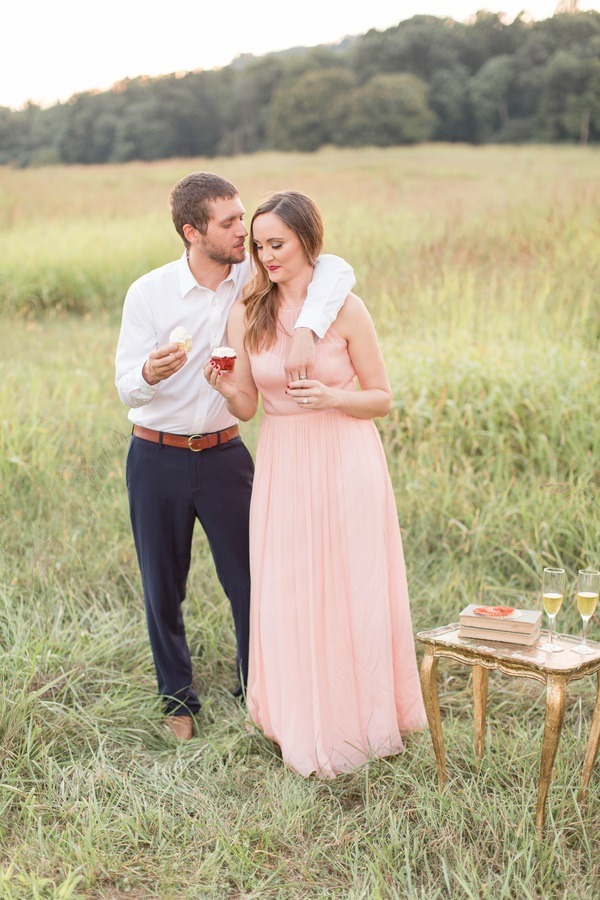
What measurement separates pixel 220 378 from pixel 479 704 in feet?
5.22

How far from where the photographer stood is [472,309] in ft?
22.9

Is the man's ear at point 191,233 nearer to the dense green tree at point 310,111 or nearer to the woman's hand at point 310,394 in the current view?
the woman's hand at point 310,394

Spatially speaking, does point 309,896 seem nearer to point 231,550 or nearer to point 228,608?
point 231,550

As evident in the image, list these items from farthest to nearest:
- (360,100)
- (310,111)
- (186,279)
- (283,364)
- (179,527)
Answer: (310,111), (360,100), (179,527), (186,279), (283,364)

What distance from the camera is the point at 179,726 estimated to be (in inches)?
150

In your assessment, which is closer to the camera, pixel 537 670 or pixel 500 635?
pixel 537 670

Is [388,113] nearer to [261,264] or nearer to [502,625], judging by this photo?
[261,264]

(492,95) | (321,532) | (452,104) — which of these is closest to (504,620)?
(321,532)

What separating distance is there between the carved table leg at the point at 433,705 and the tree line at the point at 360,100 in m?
11.7

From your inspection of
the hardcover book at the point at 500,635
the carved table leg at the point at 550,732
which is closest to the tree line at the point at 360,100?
the hardcover book at the point at 500,635

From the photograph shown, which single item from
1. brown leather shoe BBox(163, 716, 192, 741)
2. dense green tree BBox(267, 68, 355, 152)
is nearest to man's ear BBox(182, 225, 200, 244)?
brown leather shoe BBox(163, 716, 192, 741)

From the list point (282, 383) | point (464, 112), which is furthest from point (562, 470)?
point (464, 112)

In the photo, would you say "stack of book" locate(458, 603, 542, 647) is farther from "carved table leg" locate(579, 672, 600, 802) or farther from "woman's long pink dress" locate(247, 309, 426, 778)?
"woman's long pink dress" locate(247, 309, 426, 778)

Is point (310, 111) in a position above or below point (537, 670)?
above
